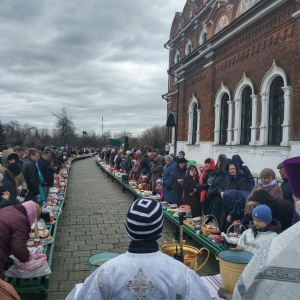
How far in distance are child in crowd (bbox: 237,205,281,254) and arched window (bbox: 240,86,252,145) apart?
1042 cm

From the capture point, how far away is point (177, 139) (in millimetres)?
21938

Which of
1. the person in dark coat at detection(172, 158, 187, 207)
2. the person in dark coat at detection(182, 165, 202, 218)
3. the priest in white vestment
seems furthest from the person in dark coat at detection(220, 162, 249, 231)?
the priest in white vestment

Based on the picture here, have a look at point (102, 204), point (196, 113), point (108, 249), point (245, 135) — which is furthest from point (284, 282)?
point (196, 113)

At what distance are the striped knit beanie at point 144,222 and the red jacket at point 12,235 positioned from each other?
215 centimetres

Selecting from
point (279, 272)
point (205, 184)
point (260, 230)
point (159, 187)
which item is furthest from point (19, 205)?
point (159, 187)

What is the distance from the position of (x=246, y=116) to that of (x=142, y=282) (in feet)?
43.1

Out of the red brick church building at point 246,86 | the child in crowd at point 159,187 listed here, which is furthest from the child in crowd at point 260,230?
the red brick church building at point 246,86

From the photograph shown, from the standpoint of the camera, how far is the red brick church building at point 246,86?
10953 millimetres

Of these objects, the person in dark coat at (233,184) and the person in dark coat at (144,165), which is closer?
the person in dark coat at (233,184)

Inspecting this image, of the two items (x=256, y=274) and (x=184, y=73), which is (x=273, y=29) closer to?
(x=184, y=73)

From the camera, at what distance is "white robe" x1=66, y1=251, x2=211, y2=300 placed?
177 cm

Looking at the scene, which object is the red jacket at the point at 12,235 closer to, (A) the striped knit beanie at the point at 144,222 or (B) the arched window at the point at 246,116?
(A) the striped knit beanie at the point at 144,222

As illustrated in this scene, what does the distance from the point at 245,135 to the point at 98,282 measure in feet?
43.0

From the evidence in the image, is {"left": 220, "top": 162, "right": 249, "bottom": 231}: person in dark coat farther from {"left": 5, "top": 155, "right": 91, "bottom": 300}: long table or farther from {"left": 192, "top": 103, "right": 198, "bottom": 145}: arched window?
{"left": 192, "top": 103, "right": 198, "bottom": 145}: arched window
